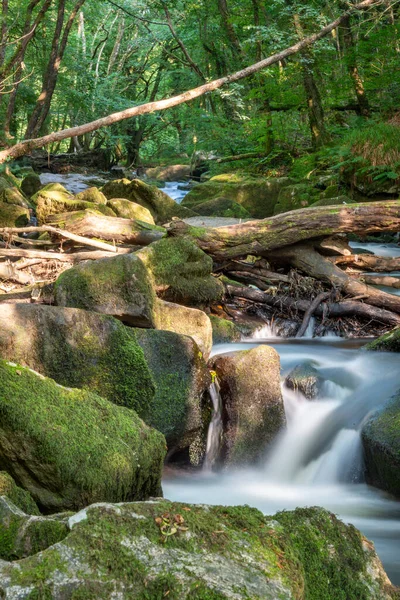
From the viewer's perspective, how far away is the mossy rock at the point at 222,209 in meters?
14.0

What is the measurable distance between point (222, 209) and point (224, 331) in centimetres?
740

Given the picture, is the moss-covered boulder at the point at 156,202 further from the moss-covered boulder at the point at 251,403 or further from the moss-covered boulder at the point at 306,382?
the moss-covered boulder at the point at 251,403

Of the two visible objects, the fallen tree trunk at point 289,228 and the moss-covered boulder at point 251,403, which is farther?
the fallen tree trunk at point 289,228

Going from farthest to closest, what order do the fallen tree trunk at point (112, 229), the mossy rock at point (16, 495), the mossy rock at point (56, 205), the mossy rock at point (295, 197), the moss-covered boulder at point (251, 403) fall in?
1. the mossy rock at point (295, 197)
2. the mossy rock at point (56, 205)
3. the fallen tree trunk at point (112, 229)
4. the moss-covered boulder at point (251, 403)
5. the mossy rock at point (16, 495)

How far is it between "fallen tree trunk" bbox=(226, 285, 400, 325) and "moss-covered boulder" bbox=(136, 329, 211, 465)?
9.82ft

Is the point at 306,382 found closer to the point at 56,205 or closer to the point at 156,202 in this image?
the point at 56,205

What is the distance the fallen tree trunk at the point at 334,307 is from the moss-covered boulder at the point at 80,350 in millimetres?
3681

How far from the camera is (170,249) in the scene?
7.63m

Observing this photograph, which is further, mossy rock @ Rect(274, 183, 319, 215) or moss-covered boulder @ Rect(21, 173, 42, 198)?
moss-covered boulder @ Rect(21, 173, 42, 198)

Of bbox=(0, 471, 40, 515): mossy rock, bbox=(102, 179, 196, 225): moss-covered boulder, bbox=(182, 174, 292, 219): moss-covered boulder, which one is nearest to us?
bbox=(0, 471, 40, 515): mossy rock

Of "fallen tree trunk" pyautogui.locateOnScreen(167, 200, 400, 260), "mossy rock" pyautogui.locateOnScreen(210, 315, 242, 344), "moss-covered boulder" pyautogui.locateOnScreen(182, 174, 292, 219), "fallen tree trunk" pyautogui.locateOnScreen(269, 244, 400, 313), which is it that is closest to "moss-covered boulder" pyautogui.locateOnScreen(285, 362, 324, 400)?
"mossy rock" pyautogui.locateOnScreen(210, 315, 242, 344)

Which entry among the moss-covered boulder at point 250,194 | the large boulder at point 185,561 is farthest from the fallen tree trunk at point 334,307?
the moss-covered boulder at point 250,194

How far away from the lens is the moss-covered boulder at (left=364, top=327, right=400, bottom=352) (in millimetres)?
6633

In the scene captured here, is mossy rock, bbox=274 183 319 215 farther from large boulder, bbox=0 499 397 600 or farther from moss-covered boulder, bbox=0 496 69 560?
moss-covered boulder, bbox=0 496 69 560
